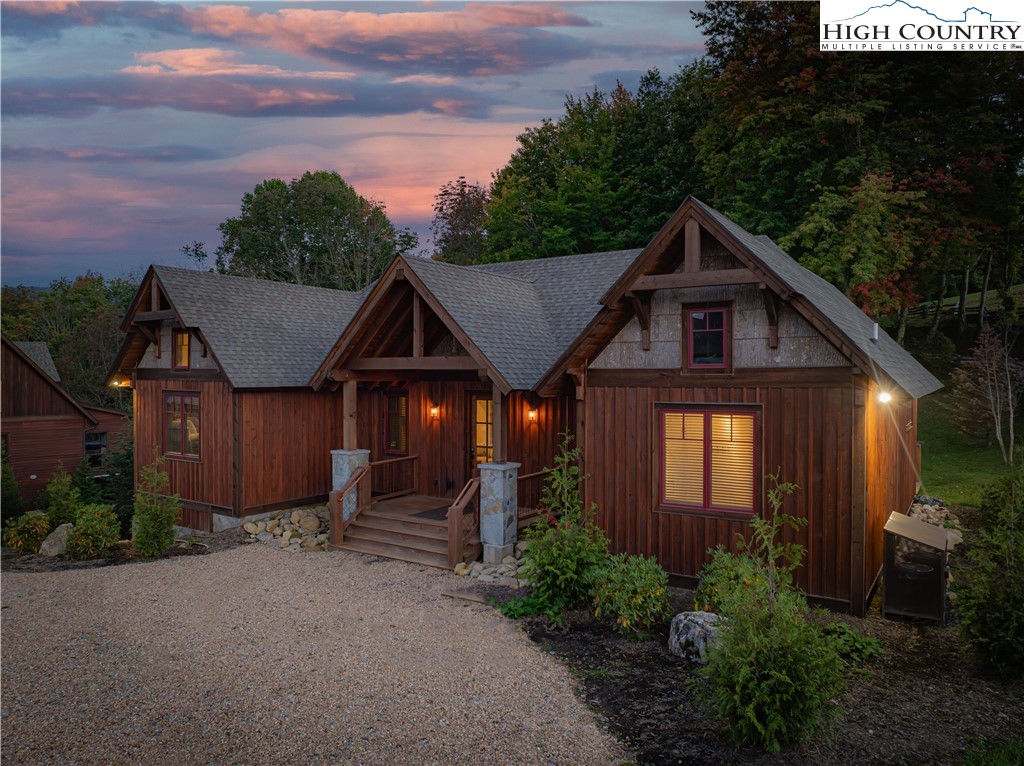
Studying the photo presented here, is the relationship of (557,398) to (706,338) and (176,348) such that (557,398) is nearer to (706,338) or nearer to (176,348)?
(706,338)

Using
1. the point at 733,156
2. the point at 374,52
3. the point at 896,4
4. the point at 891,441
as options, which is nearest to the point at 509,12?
the point at 374,52

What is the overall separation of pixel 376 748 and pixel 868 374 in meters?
7.26

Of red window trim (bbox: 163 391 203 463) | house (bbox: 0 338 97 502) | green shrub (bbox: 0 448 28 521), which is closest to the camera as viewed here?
red window trim (bbox: 163 391 203 463)

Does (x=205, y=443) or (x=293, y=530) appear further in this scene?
(x=205, y=443)

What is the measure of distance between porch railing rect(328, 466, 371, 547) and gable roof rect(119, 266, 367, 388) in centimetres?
341

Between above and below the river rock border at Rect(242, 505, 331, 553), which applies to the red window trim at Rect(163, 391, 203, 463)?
above

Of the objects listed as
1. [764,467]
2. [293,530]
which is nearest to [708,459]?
[764,467]

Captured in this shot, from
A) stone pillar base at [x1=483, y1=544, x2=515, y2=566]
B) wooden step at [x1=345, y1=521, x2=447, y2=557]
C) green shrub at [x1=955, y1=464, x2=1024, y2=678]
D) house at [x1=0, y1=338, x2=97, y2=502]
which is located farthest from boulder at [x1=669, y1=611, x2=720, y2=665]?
house at [x1=0, y1=338, x2=97, y2=502]

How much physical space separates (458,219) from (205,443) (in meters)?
33.3

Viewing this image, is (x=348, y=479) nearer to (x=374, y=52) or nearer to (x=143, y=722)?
(x=143, y=722)

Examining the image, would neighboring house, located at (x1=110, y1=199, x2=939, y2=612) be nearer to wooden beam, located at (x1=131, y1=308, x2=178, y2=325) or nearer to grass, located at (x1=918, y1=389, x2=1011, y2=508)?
wooden beam, located at (x1=131, y1=308, x2=178, y2=325)

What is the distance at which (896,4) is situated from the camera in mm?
13961

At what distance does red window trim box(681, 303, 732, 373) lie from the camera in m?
9.91

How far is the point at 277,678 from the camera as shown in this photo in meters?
7.33
